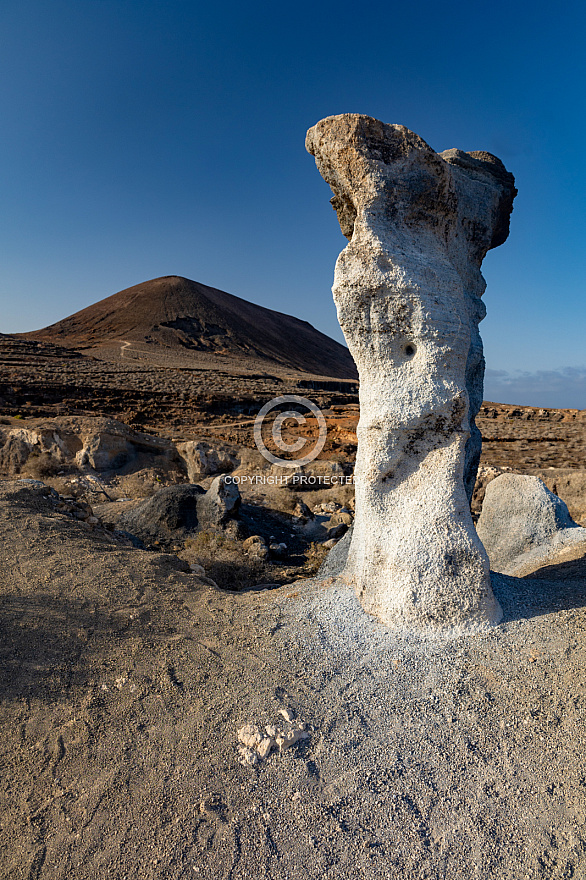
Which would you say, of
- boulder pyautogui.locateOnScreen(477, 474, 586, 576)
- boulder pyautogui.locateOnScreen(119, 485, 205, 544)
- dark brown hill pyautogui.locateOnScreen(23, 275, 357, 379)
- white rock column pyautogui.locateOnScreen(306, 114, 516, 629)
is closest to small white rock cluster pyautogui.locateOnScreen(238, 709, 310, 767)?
white rock column pyautogui.locateOnScreen(306, 114, 516, 629)

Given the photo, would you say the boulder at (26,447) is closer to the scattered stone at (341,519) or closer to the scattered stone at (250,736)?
the scattered stone at (341,519)

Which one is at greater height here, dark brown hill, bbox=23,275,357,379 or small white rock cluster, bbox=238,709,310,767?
dark brown hill, bbox=23,275,357,379

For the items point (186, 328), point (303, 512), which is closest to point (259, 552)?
point (303, 512)

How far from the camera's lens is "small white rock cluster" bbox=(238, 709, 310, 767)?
2.54 m

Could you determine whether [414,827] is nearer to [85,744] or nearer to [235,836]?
[235,836]

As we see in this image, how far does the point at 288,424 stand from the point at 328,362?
40.4 meters

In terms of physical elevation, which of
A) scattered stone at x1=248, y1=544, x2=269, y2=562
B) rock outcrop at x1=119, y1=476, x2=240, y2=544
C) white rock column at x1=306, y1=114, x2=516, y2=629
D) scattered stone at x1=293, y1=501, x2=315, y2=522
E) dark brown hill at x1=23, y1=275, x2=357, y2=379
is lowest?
scattered stone at x1=248, y1=544, x2=269, y2=562

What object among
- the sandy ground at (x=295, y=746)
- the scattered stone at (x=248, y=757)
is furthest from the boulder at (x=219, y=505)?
the scattered stone at (x=248, y=757)

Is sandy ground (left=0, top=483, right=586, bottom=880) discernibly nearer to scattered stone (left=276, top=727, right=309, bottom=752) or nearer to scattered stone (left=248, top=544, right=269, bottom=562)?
scattered stone (left=276, top=727, right=309, bottom=752)

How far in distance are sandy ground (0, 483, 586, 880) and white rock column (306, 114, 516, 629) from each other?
1.24 feet

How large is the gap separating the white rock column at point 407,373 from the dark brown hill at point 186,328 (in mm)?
35171

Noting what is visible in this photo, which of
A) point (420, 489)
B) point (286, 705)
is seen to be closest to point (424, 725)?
point (286, 705)

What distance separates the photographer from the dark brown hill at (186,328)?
138 ft

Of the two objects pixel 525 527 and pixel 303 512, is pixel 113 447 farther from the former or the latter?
pixel 525 527
